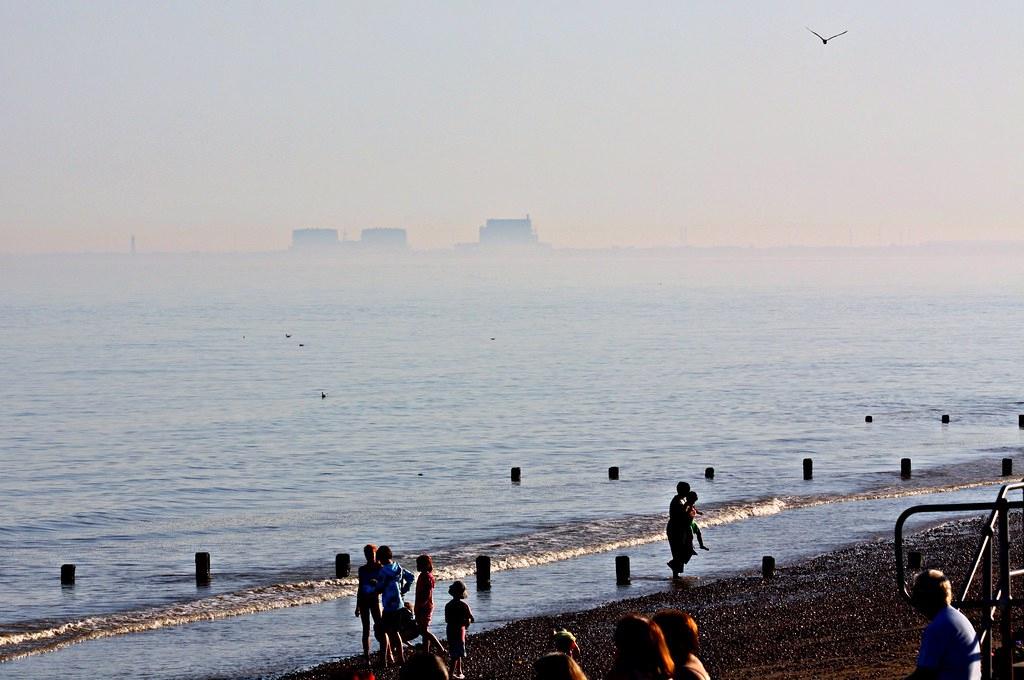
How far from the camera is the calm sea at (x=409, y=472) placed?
2467cm

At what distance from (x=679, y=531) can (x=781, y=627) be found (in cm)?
537

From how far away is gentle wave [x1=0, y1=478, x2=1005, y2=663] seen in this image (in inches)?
914

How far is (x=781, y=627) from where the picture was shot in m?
19.5

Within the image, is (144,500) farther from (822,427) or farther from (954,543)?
(822,427)

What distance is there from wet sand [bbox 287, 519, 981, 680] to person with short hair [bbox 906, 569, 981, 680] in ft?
22.2

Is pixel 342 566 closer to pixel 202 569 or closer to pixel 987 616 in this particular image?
pixel 202 569

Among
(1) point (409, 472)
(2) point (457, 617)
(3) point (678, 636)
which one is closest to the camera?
(3) point (678, 636)

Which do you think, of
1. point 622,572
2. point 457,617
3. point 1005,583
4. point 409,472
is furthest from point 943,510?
point 409,472

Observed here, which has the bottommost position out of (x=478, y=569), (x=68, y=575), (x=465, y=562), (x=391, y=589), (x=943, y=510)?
(x=465, y=562)

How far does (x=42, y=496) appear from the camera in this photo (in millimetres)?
44250

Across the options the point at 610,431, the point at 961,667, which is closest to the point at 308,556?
the point at 961,667

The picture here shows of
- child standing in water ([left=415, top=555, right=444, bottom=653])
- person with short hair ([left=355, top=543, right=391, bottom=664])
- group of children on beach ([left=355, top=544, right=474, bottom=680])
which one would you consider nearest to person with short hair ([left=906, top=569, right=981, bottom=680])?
group of children on beach ([left=355, top=544, right=474, bottom=680])

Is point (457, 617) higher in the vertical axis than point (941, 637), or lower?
lower

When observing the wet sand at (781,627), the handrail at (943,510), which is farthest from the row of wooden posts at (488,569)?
the handrail at (943,510)
